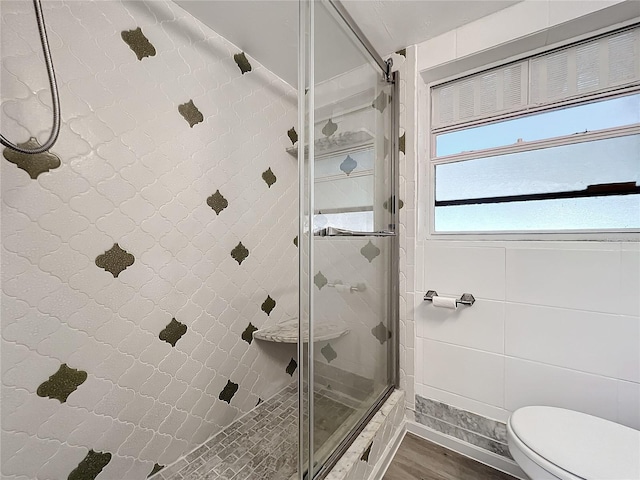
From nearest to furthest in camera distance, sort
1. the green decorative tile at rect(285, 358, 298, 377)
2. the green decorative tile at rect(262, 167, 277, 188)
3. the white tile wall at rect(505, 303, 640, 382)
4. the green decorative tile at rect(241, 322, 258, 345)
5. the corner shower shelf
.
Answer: the corner shower shelf < the white tile wall at rect(505, 303, 640, 382) < the green decorative tile at rect(241, 322, 258, 345) < the green decorative tile at rect(262, 167, 277, 188) < the green decorative tile at rect(285, 358, 298, 377)

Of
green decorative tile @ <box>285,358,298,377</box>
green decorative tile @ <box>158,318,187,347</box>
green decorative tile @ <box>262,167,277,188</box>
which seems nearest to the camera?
green decorative tile @ <box>158,318,187,347</box>

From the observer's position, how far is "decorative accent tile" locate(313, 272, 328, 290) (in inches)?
38.4

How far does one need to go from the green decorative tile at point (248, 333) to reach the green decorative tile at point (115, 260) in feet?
2.40

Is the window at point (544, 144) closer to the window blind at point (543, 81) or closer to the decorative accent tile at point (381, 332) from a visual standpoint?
the window blind at point (543, 81)

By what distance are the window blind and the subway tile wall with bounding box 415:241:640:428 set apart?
706mm

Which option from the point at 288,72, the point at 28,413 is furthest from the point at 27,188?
the point at 288,72

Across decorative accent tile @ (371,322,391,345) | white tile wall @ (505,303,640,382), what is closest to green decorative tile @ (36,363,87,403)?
decorative accent tile @ (371,322,391,345)

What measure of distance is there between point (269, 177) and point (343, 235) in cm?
86

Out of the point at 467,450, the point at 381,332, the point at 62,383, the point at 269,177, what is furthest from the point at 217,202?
→ the point at 467,450

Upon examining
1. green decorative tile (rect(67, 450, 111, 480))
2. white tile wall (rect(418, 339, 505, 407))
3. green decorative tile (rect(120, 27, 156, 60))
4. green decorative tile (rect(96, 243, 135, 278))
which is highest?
green decorative tile (rect(120, 27, 156, 60))

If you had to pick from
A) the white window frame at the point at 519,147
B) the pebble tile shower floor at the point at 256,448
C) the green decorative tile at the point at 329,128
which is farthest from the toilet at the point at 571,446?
the green decorative tile at the point at 329,128

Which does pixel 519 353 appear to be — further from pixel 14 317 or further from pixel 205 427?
pixel 14 317

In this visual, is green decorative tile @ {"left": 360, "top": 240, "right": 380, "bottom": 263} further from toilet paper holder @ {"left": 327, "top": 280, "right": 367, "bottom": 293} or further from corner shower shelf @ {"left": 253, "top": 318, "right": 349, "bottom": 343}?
corner shower shelf @ {"left": 253, "top": 318, "right": 349, "bottom": 343}

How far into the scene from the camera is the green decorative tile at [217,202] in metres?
1.45
